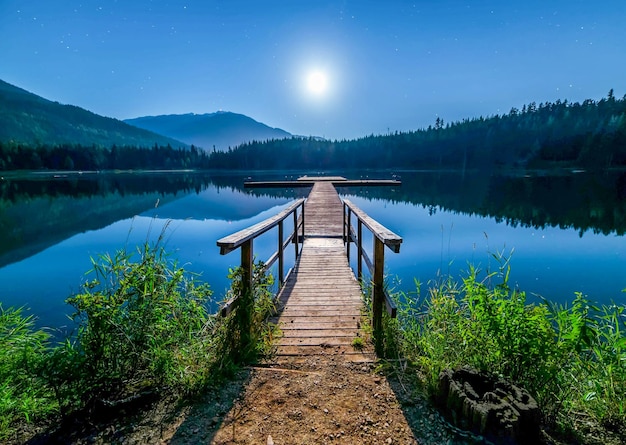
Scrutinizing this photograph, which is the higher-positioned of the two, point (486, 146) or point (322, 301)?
point (486, 146)

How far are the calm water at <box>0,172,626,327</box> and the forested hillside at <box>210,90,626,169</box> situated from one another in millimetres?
57606

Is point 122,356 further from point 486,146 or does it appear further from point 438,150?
point 438,150

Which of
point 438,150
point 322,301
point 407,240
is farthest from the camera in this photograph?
point 438,150

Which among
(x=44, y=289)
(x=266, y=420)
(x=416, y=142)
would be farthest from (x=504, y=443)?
(x=416, y=142)

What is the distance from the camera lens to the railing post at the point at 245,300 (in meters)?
3.10

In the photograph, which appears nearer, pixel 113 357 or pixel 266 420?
pixel 266 420

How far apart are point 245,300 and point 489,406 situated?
2.12 metres

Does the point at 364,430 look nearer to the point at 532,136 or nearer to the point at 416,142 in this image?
the point at 532,136

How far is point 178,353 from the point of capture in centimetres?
271

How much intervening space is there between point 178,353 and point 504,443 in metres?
2.39

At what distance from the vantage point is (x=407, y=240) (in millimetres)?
15461

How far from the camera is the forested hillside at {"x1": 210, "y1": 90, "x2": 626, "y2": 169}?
6953cm

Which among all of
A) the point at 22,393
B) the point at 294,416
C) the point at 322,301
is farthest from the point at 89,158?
the point at 294,416

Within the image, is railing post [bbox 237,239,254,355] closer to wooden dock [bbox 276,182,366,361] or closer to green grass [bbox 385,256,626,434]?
wooden dock [bbox 276,182,366,361]
